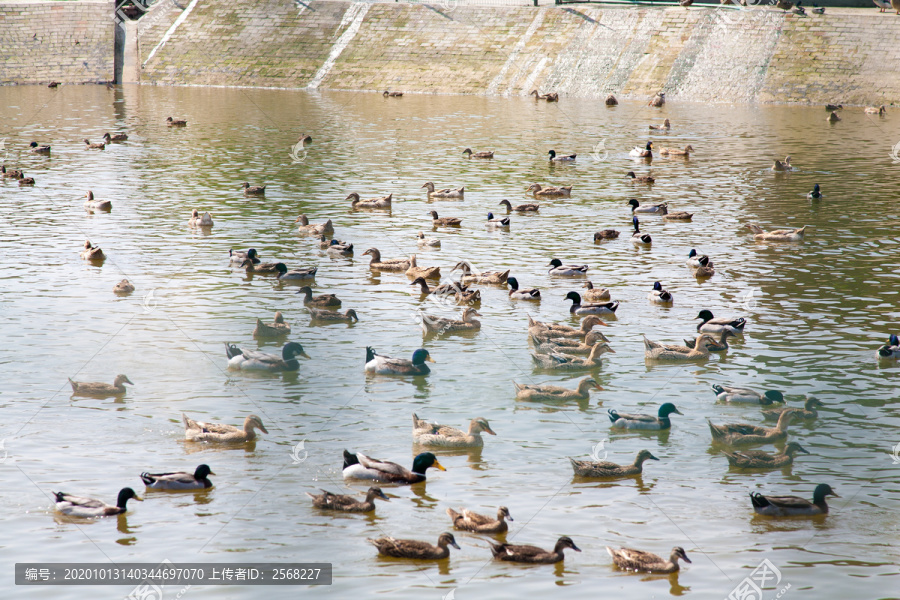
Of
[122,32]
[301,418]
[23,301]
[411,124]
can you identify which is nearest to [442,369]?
[301,418]

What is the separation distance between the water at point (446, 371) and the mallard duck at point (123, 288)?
27cm

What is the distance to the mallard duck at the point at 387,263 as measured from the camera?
2812 centimetres

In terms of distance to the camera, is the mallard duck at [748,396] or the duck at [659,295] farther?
the duck at [659,295]

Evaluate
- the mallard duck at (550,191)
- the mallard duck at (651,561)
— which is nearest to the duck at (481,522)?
the mallard duck at (651,561)

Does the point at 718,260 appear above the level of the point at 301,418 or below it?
above

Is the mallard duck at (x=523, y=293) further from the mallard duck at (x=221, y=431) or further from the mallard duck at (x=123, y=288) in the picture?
the mallard duck at (x=221, y=431)

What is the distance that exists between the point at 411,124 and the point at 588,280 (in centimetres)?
3079

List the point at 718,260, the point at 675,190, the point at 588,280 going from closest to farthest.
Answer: the point at 588,280 < the point at 718,260 < the point at 675,190

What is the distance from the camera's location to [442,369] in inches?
813

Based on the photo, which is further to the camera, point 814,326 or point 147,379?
point 814,326

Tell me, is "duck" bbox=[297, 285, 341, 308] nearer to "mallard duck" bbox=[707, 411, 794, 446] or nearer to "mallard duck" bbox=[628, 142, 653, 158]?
"mallard duck" bbox=[707, 411, 794, 446]

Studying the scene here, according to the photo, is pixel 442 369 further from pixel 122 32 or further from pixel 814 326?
pixel 122 32

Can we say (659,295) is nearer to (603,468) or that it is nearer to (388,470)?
(603,468)

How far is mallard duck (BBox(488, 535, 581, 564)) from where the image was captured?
43.4 feet
